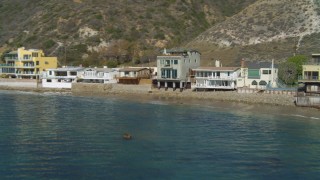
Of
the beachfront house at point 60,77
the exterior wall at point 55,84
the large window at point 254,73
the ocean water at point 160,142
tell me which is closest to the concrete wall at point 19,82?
the exterior wall at point 55,84

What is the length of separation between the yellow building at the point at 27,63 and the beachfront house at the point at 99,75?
12.3m

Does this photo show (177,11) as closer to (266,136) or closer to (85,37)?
(85,37)

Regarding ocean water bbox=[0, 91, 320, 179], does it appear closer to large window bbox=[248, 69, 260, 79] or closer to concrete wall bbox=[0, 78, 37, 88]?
large window bbox=[248, 69, 260, 79]

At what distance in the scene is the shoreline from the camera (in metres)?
70.9

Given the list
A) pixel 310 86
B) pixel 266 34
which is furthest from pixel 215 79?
pixel 266 34

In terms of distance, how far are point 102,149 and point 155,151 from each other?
4356mm

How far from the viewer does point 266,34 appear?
118 meters

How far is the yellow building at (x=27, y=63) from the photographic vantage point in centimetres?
10594

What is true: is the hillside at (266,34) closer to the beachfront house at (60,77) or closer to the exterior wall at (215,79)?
the exterior wall at (215,79)

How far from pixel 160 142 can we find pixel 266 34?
79.8 m

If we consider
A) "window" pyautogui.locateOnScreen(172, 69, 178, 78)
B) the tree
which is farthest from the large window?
"window" pyautogui.locateOnScreen(172, 69, 178, 78)

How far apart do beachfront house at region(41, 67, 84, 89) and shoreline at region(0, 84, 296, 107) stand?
74.9 inches

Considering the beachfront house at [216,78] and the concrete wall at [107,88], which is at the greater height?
the beachfront house at [216,78]

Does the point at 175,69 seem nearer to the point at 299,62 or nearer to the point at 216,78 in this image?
the point at 216,78
